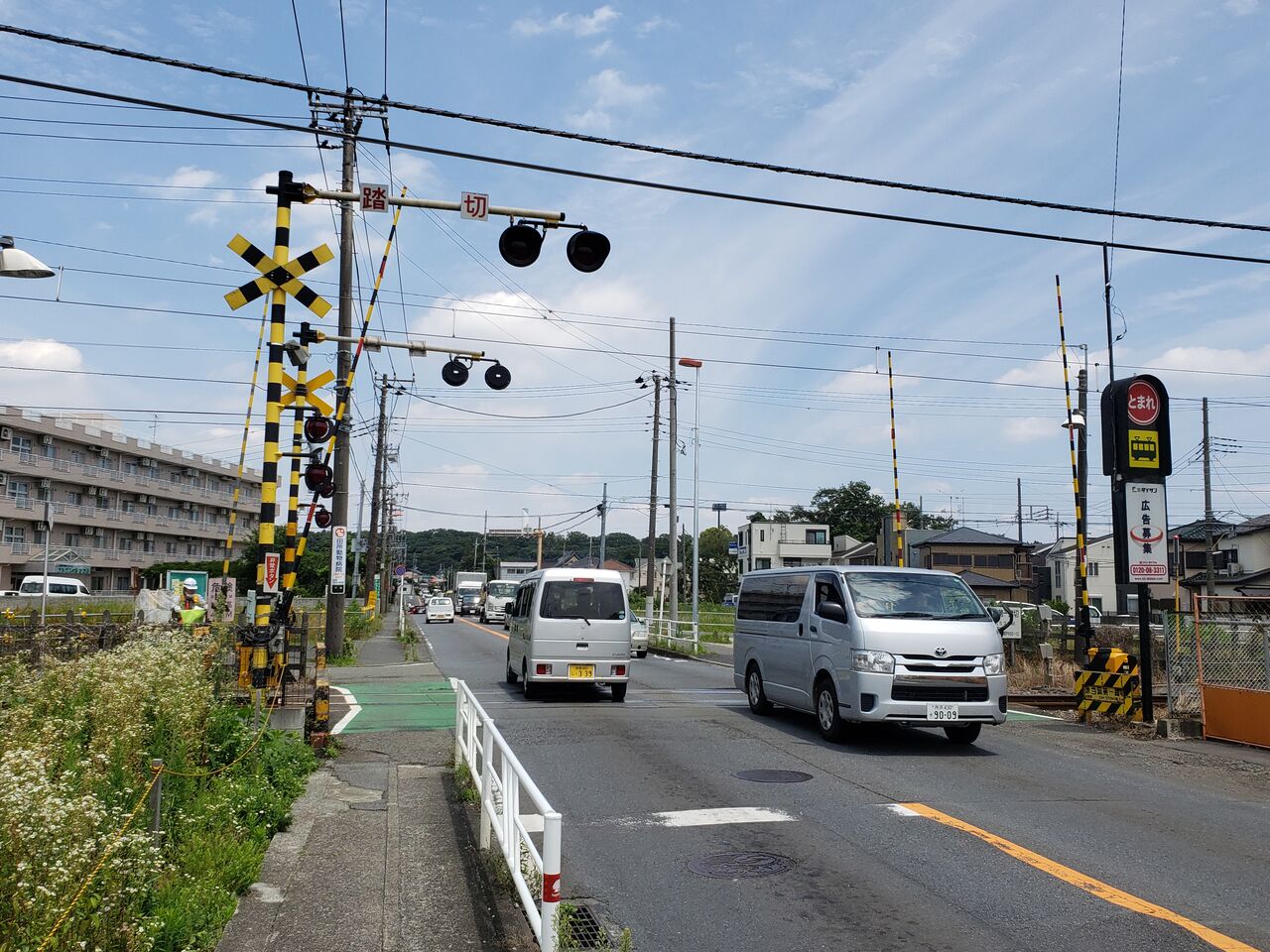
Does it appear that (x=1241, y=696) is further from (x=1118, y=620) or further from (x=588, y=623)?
(x=1118, y=620)

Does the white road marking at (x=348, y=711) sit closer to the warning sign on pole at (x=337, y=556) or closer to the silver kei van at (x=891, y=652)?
the warning sign on pole at (x=337, y=556)

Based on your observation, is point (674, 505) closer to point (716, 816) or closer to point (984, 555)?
point (716, 816)

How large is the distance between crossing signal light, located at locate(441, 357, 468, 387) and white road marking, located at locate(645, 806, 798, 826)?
11313mm

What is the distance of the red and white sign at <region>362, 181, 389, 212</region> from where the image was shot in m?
10.8

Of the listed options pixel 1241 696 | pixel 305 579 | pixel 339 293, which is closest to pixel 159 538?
pixel 305 579

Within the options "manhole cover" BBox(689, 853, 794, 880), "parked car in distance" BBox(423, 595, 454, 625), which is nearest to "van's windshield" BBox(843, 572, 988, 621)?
"manhole cover" BBox(689, 853, 794, 880)

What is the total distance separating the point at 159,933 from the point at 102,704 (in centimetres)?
307

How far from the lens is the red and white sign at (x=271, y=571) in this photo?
11.0 metres

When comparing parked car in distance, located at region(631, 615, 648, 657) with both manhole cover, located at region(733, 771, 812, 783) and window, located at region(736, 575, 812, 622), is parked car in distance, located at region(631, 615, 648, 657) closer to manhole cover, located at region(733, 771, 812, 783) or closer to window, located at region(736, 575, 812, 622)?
window, located at region(736, 575, 812, 622)

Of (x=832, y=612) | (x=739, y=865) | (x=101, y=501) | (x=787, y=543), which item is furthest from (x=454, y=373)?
(x=787, y=543)

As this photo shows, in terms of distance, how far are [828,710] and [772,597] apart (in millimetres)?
2584

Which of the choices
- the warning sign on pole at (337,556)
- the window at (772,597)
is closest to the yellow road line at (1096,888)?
the window at (772,597)

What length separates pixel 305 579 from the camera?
60.8m

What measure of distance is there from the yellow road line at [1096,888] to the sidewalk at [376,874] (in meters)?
3.31
